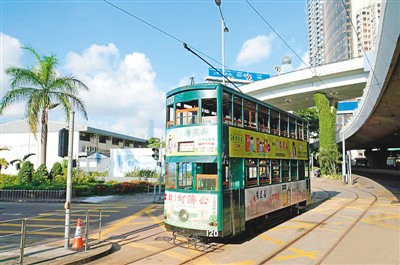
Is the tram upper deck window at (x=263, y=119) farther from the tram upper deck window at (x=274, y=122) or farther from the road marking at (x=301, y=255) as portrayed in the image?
the road marking at (x=301, y=255)

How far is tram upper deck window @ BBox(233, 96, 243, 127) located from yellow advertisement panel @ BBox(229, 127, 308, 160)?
0.80 feet

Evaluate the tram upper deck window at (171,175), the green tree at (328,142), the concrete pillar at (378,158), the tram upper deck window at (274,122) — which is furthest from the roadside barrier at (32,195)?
the concrete pillar at (378,158)

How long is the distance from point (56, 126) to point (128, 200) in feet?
97.6

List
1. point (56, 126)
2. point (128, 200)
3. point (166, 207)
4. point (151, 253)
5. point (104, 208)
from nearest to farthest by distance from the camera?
point (151, 253), point (166, 207), point (104, 208), point (128, 200), point (56, 126)

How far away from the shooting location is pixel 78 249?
8.33 meters

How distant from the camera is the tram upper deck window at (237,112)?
9883mm

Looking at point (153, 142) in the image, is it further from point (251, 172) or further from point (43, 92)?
point (251, 172)

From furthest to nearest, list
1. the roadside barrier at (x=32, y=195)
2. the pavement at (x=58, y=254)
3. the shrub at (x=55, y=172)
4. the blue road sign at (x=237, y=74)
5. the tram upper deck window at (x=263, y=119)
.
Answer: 1. the blue road sign at (x=237, y=74)
2. the shrub at (x=55, y=172)
3. the roadside barrier at (x=32, y=195)
4. the tram upper deck window at (x=263, y=119)
5. the pavement at (x=58, y=254)

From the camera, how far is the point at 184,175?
9688mm

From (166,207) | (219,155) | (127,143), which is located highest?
(127,143)

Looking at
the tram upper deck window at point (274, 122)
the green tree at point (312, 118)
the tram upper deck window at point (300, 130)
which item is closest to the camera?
the tram upper deck window at point (274, 122)

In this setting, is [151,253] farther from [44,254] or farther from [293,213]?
[293,213]

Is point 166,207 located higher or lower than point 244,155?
lower

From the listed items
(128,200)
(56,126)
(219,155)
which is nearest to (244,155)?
(219,155)
